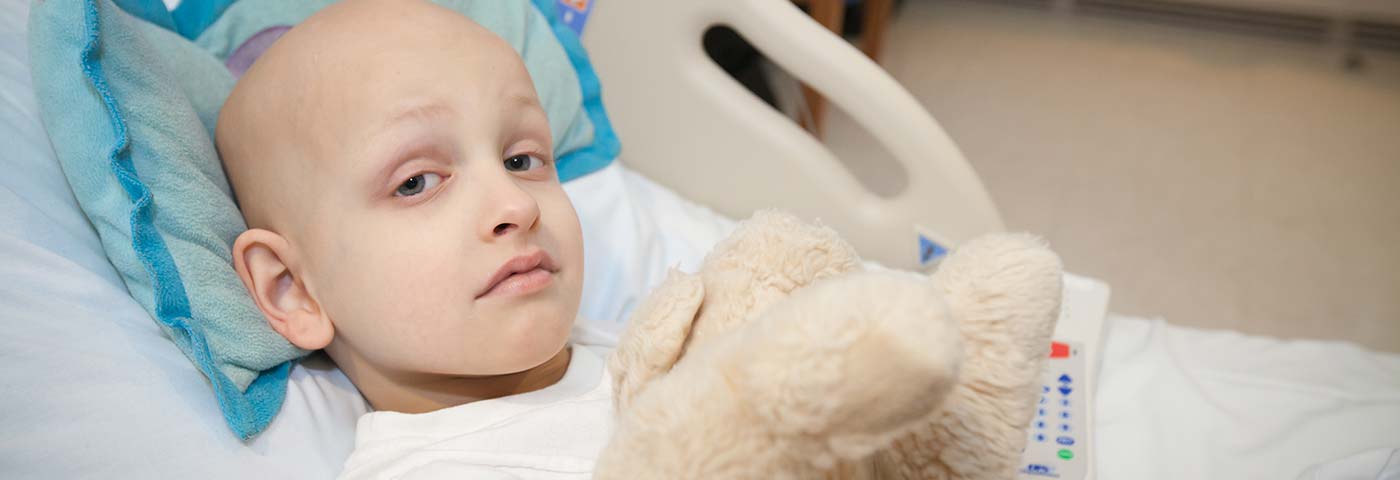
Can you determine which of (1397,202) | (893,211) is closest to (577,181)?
(893,211)

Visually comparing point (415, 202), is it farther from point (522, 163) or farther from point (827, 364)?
point (827, 364)

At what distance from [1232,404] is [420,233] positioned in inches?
35.1

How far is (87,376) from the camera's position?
784mm

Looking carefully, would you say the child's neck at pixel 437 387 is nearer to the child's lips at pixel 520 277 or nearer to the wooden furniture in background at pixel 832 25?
the child's lips at pixel 520 277

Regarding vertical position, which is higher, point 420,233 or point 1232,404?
point 1232,404

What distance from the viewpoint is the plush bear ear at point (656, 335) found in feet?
2.31

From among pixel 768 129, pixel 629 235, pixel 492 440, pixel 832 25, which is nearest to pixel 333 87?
pixel 492 440

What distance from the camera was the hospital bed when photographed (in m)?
0.79

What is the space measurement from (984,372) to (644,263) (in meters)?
0.72

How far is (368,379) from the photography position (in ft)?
3.18

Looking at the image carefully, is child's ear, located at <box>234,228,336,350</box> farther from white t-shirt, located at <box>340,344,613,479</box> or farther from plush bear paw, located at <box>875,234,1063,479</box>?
plush bear paw, located at <box>875,234,1063,479</box>

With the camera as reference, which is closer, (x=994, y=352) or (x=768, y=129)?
(x=994, y=352)

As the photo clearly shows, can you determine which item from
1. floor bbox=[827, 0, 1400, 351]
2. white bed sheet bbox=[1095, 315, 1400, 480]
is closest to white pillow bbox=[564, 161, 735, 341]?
white bed sheet bbox=[1095, 315, 1400, 480]

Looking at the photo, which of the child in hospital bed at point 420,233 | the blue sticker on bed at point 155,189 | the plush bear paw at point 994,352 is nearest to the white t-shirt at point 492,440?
the child in hospital bed at point 420,233
